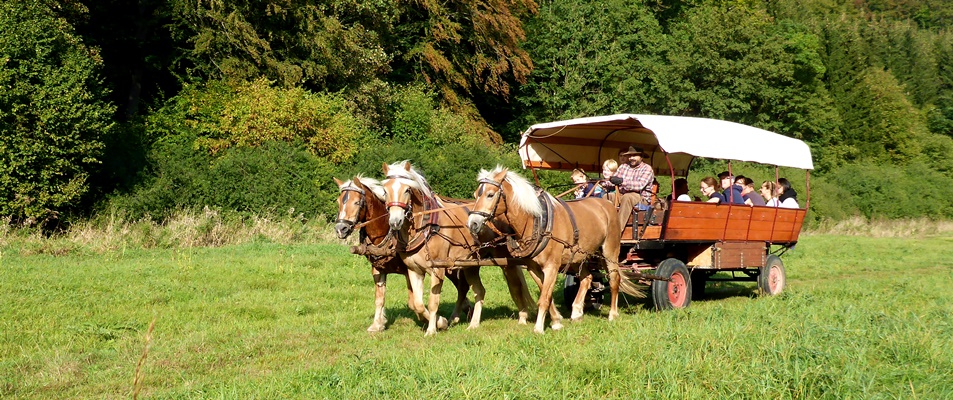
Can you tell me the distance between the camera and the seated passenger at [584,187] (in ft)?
37.2

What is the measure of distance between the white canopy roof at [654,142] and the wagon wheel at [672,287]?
143cm

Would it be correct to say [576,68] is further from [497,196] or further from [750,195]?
[497,196]

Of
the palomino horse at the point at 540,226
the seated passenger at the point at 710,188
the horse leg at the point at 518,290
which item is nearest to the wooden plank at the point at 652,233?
the palomino horse at the point at 540,226

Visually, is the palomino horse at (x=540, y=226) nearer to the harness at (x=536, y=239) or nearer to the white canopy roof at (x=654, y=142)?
the harness at (x=536, y=239)

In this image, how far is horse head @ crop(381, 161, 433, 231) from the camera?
8.45m

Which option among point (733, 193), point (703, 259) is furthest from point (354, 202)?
point (733, 193)

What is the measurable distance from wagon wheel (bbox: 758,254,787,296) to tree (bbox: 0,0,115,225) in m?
12.5

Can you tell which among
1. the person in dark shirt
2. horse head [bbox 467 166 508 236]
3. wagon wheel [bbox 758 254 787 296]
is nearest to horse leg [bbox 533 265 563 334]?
horse head [bbox 467 166 508 236]

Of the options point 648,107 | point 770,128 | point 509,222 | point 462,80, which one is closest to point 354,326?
point 509,222

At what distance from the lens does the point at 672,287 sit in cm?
1082

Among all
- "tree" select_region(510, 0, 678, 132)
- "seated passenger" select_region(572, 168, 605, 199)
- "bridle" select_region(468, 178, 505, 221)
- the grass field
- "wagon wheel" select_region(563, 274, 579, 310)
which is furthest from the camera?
"tree" select_region(510, 0, 678, 132)

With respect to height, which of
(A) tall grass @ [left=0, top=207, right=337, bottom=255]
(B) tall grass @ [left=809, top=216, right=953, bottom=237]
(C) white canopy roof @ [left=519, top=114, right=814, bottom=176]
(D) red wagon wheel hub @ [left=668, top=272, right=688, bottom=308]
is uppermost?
(C) white canopy roof @ [left=519, top=114, right=814, bottom=176]

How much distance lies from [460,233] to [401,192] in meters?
1.15

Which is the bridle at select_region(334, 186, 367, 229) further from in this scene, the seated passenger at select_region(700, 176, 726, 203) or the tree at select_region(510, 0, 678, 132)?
the tree at select_region(510, 0, 678, 132)
